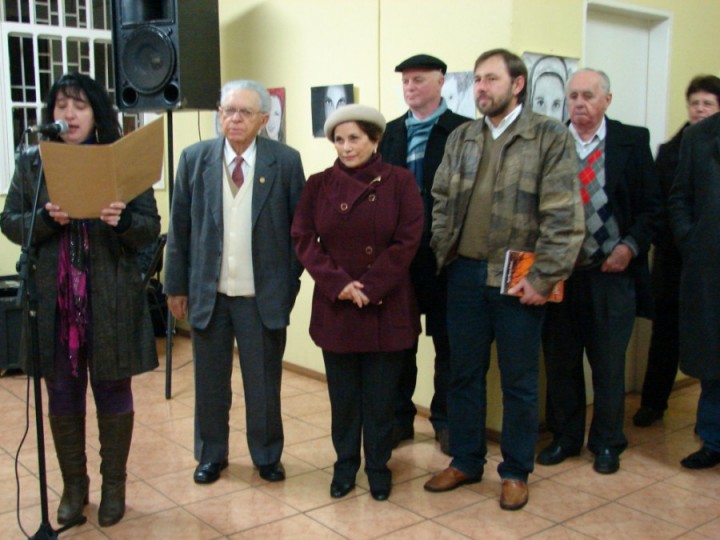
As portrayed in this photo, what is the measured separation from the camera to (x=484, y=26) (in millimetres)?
3412

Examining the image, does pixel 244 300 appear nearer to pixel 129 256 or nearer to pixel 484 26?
pixel 129 256

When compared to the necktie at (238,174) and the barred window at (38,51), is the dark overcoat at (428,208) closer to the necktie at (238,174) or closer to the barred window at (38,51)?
the necktie at (238,174)

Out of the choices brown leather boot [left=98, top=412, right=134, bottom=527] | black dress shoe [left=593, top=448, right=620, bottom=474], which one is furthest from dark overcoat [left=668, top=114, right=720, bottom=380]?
brown leather boot [left=98, top=412, right=134, bottom=527]

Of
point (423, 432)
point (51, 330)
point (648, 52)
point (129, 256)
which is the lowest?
point (423, 432)

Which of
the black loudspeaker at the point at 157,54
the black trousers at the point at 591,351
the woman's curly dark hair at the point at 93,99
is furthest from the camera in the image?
the black loudspeaker at the point at 157,54

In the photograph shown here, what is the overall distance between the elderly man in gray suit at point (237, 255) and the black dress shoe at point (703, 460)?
165cm

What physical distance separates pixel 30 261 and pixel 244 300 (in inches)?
32.1

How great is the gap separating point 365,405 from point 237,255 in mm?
699

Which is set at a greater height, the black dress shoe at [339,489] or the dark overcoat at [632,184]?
the dark overcoat at [632,184]

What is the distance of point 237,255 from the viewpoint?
9.49 ft

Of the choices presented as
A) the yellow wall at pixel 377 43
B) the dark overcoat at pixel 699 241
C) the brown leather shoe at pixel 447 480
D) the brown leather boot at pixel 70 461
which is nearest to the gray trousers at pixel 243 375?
the brown leather boot at pixel 70 461

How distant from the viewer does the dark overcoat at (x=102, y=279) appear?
249cm

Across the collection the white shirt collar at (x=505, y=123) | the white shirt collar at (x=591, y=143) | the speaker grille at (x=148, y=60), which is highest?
the speaker grille at (x=148, y=60)

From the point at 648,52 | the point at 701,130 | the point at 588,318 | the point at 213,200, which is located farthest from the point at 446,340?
the point at 648,52
